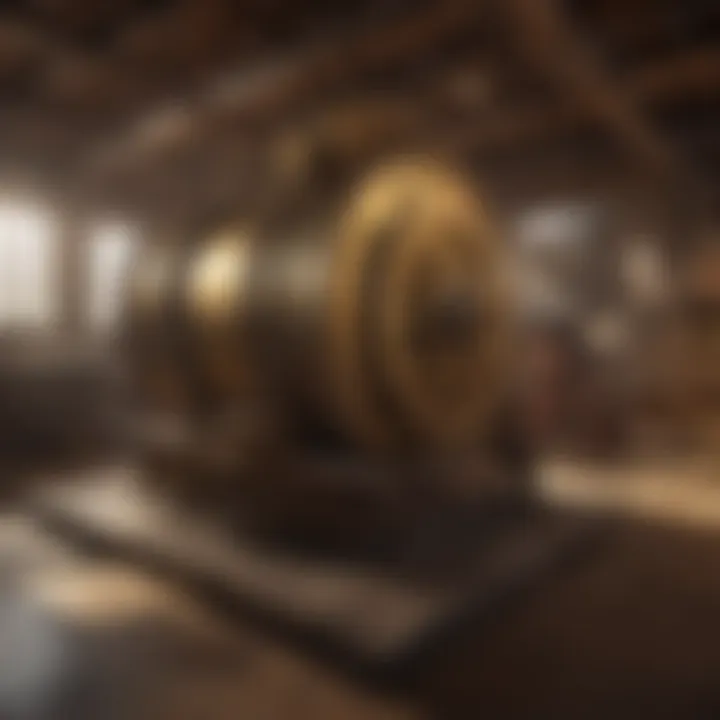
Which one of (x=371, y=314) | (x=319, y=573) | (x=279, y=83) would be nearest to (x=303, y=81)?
(x=279, y=83)

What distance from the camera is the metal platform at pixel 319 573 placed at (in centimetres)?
43

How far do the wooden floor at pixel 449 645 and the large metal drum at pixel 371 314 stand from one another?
0.43 feet

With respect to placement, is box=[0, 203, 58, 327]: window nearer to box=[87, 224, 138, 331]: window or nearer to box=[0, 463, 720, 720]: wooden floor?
box=[87, 224, 138, 331]: window

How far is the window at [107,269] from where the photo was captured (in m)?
0.39

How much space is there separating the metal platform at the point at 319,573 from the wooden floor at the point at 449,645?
2cm

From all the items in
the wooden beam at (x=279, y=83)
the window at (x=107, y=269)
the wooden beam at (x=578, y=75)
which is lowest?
the window at (x=107, y=269)

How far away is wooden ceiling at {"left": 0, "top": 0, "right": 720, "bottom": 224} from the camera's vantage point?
1.20 ft

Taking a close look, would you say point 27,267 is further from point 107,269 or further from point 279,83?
point 279,83

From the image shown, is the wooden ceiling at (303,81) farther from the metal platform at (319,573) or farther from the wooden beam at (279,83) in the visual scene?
the metal platform at (319,573)

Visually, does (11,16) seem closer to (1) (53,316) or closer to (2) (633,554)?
(1) (53,316)

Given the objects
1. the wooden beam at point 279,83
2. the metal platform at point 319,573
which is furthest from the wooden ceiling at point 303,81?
the metal platform at point 319,573

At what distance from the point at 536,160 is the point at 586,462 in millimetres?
232

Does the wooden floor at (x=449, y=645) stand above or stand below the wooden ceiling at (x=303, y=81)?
below

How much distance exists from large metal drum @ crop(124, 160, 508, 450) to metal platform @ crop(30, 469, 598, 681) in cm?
8
